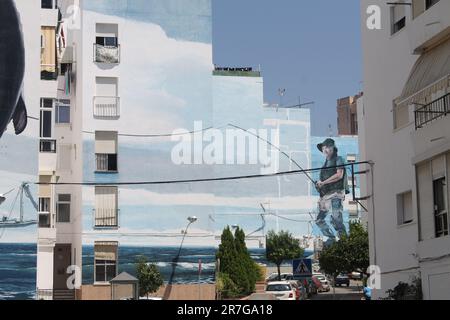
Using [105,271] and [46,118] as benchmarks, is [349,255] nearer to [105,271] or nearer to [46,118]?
[105,271]

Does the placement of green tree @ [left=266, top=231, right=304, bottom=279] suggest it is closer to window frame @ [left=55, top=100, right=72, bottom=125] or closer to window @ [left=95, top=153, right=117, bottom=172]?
window frame @ [left=55, top=100, right=72, bottom=125]

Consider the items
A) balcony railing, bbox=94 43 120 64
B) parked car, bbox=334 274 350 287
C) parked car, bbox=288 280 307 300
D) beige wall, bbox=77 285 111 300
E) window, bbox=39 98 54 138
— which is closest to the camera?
window, bbox=39 98 54 138

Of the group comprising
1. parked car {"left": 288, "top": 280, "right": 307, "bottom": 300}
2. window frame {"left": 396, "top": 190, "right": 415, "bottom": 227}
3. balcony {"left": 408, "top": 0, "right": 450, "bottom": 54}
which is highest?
balcony {"left": 408, "top": 0, "right": 450, "bottom": 54}

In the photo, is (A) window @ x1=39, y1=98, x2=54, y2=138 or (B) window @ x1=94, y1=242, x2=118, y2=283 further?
(B) window @ x1=94, y1=242, x2=118, y2=283

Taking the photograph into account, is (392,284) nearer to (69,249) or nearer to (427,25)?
(427,25)

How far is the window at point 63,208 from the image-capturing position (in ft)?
156

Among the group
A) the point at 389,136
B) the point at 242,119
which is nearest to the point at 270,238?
the point at 242,119

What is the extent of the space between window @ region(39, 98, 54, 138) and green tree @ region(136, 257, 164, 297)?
8.37m

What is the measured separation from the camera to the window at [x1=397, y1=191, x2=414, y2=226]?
26.8 metres

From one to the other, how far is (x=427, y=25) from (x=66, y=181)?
28009 mm

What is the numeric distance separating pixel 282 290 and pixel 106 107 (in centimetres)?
1283

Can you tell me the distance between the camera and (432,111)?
23719 mm

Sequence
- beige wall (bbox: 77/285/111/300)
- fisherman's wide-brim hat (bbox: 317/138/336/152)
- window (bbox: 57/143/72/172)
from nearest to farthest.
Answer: beige wall (bbox: 77/285/111/300) < window (bbox: 57/143/72/172) < fisherman's wide-brim hat (bbox: 317/138/336/152)

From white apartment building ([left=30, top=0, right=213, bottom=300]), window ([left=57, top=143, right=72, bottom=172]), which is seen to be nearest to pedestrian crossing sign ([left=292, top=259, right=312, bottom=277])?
white apartment building ([left=30, top=0, right=213, bottom=300])
